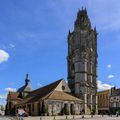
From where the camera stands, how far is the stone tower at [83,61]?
74062 millimetres

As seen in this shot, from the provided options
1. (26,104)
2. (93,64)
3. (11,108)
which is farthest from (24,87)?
(93,64)

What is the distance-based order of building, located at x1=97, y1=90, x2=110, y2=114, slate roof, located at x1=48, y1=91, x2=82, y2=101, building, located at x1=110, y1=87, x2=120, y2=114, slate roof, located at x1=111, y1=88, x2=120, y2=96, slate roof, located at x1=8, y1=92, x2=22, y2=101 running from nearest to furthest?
slate roof, located at x1=48, y1=91, x2=82, y2=101 → building, located at x1=110, y1=87, x2=120, y2=114 → slate roof, located at x1=111, y1=88, x2=120, y2=96 → slate roof, located at x1=8, y1=92, x2=22, y2=101 → building, located at x1=97, y1=90, x2=110, y2=114

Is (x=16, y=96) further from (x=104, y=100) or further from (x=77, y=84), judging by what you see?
(x=77, y=84)

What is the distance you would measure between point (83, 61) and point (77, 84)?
5815 millimetres

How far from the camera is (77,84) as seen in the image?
74375mm

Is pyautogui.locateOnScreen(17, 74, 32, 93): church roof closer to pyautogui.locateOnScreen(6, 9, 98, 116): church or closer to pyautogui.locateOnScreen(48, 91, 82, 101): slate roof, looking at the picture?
pyautogui.locateOnScreen(6, 9, 98, 116): church

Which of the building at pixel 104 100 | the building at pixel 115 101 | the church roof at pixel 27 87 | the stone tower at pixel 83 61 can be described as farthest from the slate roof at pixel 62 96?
the church roof at pixel 27 87

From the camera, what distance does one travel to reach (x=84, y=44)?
75.9m

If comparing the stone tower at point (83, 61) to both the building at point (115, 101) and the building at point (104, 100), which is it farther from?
the building at point (104, 100)

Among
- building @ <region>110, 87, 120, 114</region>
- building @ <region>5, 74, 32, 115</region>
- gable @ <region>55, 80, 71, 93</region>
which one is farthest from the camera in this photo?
building @ <region>5, 74, 32, 115</region>

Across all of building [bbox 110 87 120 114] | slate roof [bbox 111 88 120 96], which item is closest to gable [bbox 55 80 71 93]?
building [bbox 110 87 120 114]

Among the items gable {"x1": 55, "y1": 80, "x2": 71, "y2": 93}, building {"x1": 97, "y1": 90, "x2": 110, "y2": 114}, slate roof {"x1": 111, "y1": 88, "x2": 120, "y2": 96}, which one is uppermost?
gable {"x1": 55, "y1": 80, "x2": 71, "y2": 93}

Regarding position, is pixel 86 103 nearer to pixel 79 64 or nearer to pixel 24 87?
pixel 79 64

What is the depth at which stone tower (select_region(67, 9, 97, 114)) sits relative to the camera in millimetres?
74062
